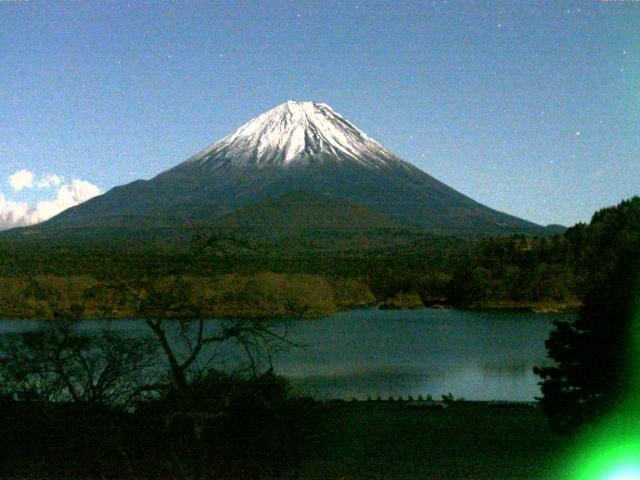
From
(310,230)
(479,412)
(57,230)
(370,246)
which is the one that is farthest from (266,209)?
(479,412)

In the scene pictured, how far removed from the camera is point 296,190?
278 ft

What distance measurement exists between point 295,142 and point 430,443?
3862 inches

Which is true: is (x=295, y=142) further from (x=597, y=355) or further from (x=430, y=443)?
(x=597, y=355)

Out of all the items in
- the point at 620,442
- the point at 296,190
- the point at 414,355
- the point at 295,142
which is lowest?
the point at 414,355

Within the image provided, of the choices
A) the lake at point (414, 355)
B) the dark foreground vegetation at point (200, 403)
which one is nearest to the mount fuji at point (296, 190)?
the lake at point (414, 355)

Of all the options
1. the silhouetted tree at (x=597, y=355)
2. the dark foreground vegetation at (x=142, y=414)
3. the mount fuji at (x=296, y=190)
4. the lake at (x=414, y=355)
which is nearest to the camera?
the dark foreground vegetation at (x=142, y=414)

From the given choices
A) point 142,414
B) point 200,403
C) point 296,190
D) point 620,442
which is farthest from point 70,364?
point 296,190

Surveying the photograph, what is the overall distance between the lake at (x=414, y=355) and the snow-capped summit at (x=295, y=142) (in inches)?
2555

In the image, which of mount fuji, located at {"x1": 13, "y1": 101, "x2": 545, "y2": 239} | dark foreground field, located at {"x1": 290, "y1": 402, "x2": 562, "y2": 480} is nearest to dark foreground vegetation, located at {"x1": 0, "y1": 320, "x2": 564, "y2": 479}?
dark foreground field, located at {"x1": 290, "y1": 402, "x2": 562, "y2": 480}

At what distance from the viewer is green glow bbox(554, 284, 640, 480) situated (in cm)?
563

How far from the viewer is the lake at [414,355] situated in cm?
1511

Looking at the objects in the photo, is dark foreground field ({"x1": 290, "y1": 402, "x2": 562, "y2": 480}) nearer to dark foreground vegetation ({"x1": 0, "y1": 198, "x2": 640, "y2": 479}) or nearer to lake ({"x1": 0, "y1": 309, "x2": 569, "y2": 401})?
dark foreground vegetation ({"x1": 0, "y1": 198, "x2": 640, "y2": 479})

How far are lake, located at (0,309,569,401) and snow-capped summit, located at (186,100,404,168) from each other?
64.9 m

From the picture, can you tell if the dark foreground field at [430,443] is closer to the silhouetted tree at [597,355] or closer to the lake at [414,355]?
the silhouetted tree at [597,355]
